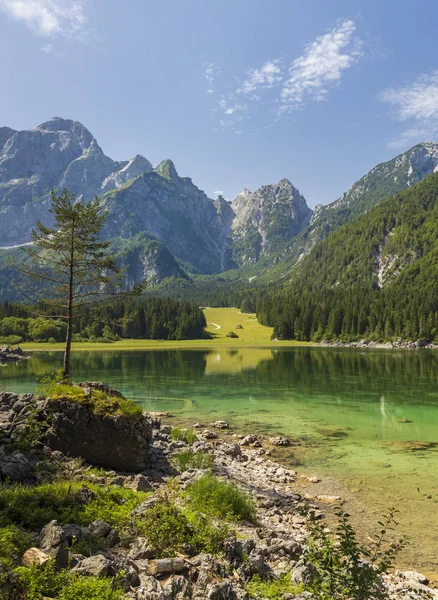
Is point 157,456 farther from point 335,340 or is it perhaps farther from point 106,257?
point 335,340

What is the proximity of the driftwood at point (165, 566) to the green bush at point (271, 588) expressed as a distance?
1.80 metres

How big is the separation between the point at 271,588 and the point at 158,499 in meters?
5.50

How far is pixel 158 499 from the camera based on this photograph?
46.1ft

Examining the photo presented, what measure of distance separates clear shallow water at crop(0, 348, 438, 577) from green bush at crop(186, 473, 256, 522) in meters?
5.04

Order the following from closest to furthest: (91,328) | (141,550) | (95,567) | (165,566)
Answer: (95,567) < (165,566) < (141,550) < (91,328)

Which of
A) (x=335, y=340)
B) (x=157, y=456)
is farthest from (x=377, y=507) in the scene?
(x=335, y=340)

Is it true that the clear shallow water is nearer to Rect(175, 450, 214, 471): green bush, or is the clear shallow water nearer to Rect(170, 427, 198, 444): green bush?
Rect(175, 450, 214, 471): green bush

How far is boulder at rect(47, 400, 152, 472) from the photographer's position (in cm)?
1961

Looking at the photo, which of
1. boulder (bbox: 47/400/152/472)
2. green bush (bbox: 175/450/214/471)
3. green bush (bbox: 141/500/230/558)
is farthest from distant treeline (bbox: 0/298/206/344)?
green bush (bbox: 141/500/230/558)

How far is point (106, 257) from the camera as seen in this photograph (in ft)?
110

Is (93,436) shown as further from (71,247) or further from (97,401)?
(71,247)

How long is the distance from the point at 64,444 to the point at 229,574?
1229cm

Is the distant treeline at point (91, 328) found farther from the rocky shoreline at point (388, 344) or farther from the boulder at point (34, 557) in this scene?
the boulder at point (34, 557)

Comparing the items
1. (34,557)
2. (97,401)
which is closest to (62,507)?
(34,557)
